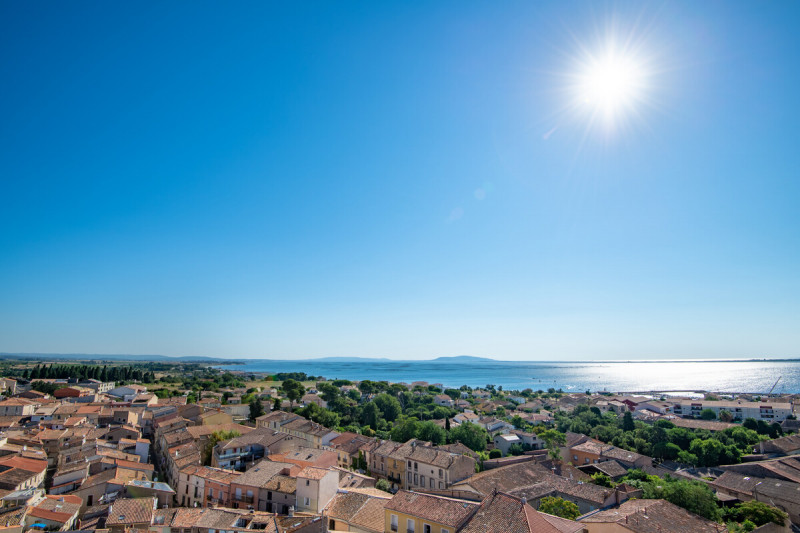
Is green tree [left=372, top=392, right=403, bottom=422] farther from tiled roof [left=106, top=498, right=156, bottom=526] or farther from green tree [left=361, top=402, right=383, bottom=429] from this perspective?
tiled roof [left=106, top=498, right=156, bottom=526]

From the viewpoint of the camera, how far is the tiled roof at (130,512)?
22.7 metres

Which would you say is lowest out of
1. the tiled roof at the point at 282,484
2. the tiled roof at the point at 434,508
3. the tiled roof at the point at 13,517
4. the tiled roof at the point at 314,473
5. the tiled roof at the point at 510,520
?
the tiled roof at the point at 282,484

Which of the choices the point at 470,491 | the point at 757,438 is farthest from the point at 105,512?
the point at 757,438

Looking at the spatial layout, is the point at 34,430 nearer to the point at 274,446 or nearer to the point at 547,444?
the point at 274,446

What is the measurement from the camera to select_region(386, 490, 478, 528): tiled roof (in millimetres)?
18859

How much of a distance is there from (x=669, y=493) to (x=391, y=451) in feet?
75.5

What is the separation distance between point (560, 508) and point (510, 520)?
1015 centimetres

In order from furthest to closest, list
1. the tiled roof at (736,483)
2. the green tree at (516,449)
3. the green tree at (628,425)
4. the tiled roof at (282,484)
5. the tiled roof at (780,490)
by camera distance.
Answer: the green tree at (628,425), the green tree at (516,449), the tiled roof at (736,483), the tiled roof at (780,490), the tiled roof at (282,484)

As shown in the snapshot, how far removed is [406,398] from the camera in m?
93.8

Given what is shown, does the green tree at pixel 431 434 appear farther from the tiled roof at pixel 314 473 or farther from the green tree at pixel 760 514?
the green tree at pixel 760 514

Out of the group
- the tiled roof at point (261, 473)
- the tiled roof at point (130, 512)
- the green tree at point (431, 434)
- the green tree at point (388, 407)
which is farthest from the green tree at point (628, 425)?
the tiled roof at point (130, 512)

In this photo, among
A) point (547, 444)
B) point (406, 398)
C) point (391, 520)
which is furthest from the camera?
point (406, 398)

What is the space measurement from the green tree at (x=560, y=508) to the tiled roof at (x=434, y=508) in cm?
801

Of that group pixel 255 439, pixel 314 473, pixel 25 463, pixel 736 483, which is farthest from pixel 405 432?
pixel 25 463
